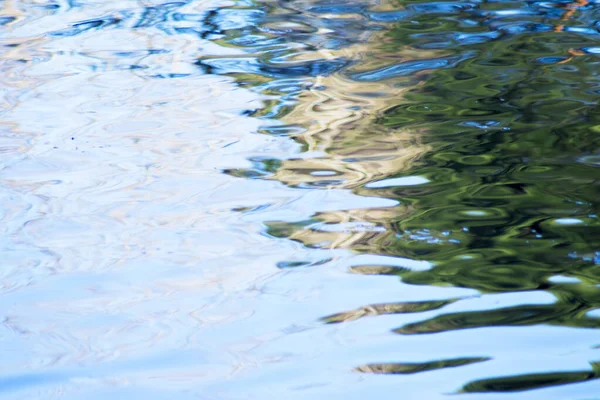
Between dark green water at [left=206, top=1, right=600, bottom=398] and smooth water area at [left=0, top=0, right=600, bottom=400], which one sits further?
dark green water at [left=206, top=1, right=600, bottom=398]

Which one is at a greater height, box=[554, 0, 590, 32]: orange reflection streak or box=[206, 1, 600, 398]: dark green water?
box=[554, 0, 590, 32]: orange reflection streak

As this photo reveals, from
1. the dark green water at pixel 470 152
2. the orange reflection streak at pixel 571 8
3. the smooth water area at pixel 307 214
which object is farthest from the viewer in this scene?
→ the orange reflection streak at pixel 571 8

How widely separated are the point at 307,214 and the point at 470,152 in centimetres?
60

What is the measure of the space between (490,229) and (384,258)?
11.5 inches

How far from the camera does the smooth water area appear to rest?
1467mm

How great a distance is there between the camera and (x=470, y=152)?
2326mm

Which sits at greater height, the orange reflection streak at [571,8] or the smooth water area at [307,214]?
the orange reflection streak at [571,8]

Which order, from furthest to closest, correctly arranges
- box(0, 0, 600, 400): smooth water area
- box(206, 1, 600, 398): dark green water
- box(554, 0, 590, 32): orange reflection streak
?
1. box(554, 0, 590, 32): orange reflection streak
2. box(206, 1, 600, 398): dark green water
3. box(0, 0, 600, 400): smooth water area

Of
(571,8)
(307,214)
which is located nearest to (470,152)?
(307,214)

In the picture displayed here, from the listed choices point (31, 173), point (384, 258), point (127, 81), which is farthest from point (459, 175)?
point (127, 81)

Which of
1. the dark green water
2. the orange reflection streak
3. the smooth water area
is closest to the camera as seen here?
the smooth water area

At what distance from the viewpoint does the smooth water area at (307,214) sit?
4.81 ft

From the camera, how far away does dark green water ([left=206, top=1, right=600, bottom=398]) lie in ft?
5.45

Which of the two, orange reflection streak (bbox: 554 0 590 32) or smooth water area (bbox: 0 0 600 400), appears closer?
smooth water area (bbox: 0 0 600 400)
